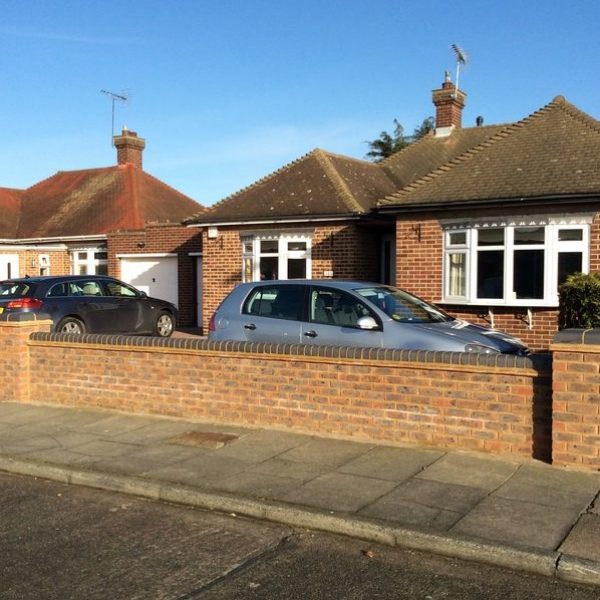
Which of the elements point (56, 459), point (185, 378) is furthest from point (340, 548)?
point (185, 378)

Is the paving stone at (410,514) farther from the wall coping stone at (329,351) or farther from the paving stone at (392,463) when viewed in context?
the wall coping stone at (329,351)

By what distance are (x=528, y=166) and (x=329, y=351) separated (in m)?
8.47

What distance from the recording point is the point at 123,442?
764 cm

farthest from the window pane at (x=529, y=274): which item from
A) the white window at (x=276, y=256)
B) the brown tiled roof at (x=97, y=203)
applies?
the brown tiled roof at (x=97, y=203)

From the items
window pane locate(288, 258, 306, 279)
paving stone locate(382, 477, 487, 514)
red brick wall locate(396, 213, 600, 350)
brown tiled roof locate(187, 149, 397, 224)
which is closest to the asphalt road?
paving stone locate(382, 477, 487, 514)

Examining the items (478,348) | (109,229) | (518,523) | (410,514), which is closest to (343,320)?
(478,348)

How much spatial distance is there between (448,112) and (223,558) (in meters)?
20.1

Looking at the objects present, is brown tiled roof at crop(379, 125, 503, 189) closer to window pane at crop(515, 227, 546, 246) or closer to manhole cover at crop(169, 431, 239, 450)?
window pane at crop(515, 227, 546, 246)

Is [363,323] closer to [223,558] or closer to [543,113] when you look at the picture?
[223,558]

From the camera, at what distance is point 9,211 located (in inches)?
1126

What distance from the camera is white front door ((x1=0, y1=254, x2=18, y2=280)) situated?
77.4 feet

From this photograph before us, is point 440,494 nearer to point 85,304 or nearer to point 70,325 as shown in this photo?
point 70,325

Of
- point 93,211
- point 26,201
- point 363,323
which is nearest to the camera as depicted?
point 363,323

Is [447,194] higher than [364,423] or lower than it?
higher
